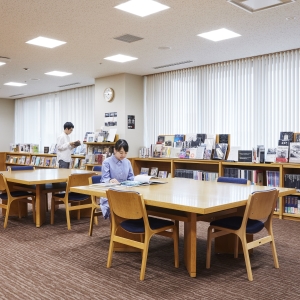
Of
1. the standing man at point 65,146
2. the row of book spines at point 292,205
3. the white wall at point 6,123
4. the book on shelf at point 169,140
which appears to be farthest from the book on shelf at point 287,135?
the white wall at point 6,123

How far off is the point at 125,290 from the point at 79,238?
77.5 inches

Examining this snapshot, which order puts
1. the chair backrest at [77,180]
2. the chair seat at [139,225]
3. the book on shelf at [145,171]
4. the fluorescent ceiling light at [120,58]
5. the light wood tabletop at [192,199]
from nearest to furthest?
the light wood tabletop at [192,199] → the chair seat at [139,225] → the chair backrest at [77,180] → the fluorescent ceiling light at [120,58] → the book on shelf at [145,171]

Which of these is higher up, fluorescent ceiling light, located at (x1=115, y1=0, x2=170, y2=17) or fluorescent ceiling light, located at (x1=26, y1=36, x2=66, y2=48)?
fluorescent ceiling light, located at (x1=115, y1=0, x2=170, y2=17)

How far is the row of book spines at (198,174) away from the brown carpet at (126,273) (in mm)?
2451

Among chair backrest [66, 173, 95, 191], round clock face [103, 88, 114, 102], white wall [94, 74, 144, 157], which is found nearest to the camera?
chair backrest [66, 173, 95, 191]

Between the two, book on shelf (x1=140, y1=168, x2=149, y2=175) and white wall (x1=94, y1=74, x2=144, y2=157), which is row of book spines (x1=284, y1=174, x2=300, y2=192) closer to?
book on shelf (x1=140, y1=168, x2=149, y2=175)

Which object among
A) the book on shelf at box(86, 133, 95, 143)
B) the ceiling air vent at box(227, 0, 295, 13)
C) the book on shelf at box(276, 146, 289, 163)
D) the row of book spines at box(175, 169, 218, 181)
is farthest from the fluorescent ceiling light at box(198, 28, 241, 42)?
the book on shelf at box(86, 133, 95, 143)

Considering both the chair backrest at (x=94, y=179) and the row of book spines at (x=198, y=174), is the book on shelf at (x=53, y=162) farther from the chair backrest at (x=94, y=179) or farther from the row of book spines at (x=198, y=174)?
the chair backrest at (x=94, y=179)

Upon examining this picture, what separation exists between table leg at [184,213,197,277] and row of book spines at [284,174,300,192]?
3332 millimetres

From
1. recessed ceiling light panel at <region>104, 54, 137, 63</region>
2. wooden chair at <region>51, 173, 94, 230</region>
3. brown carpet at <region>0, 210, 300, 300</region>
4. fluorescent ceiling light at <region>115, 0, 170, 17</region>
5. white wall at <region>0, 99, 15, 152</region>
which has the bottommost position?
brown carpet at <region>0, 210, 300, 300</region>

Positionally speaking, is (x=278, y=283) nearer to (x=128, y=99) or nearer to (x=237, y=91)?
(x=237, y=91)

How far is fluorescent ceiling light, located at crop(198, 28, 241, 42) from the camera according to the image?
5.72 metres

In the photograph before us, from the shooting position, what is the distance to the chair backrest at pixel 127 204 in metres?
3.42

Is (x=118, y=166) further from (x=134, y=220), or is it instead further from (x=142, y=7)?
(x=142, y=7)
